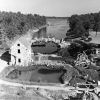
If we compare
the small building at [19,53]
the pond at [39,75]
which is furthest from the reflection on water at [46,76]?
the small building at [19,53]

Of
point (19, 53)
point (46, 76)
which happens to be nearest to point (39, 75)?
point (46, 76)

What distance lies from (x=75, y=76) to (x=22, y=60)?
1269 cm

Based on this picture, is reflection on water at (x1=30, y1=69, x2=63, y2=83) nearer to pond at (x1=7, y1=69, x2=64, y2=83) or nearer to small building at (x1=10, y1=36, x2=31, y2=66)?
pond at (x1=7, y1=69, x2=64, y2=83)

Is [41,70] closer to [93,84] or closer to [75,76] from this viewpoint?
[75,76]

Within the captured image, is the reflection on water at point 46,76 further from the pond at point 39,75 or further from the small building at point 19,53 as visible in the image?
the small building at point 19,53

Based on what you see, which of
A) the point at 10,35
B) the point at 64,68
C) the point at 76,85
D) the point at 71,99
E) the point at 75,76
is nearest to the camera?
the point at 71,99

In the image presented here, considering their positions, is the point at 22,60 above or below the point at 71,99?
above

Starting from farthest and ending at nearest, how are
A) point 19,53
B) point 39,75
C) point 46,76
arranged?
point 19,53
point 39,75
point 46,76

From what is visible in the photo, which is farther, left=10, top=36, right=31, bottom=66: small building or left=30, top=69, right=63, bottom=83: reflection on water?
left=10, top=36, right=31, bottom=66: small building

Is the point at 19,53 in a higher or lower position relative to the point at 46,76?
higher

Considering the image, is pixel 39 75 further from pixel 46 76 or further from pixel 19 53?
pixel 19 53

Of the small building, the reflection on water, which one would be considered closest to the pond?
the reflection on water

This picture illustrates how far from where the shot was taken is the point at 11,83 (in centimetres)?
4106

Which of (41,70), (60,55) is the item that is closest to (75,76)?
(41,70)
